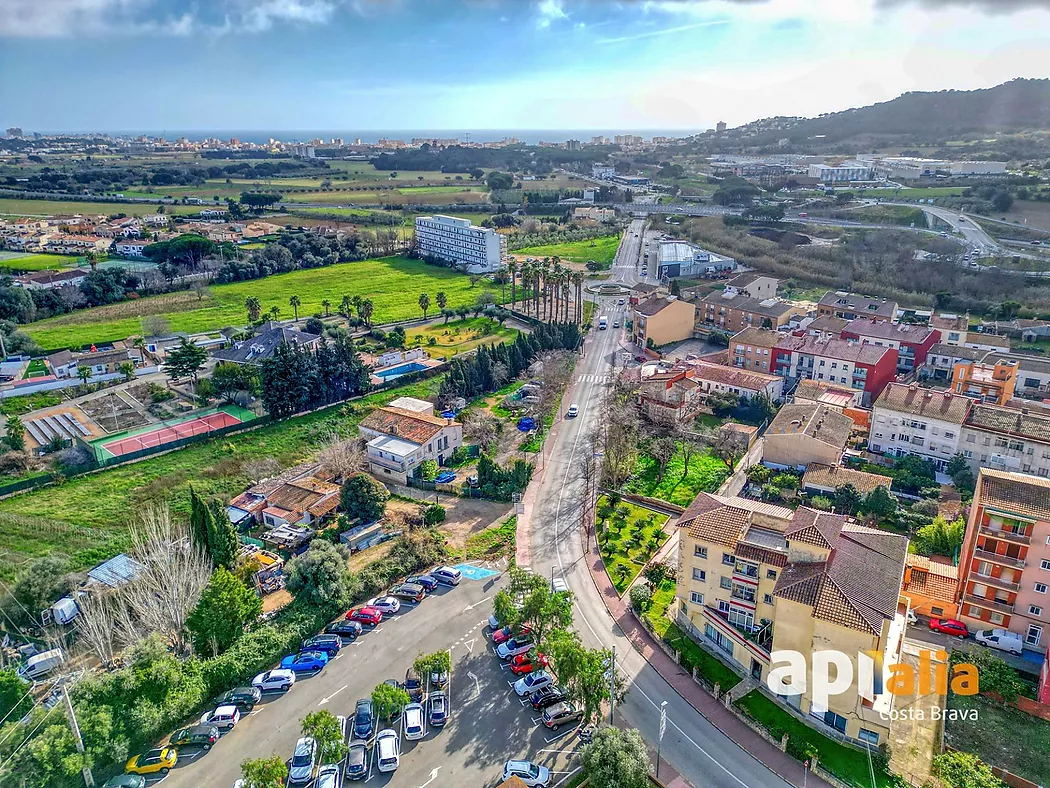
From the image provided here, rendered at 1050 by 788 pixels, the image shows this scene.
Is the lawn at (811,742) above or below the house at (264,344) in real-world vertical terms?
below

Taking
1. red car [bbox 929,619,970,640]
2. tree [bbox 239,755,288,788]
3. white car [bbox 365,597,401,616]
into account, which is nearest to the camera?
tree [bbox 239,755,288,788]

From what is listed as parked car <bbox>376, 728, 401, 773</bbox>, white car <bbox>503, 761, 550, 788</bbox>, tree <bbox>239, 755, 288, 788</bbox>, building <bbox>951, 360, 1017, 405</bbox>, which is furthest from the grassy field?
white car <bbox>503, 761, 550, 788</bbox>

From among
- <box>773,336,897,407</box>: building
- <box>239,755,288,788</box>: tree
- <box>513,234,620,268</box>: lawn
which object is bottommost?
<box>239,755,288,788</box>: tree

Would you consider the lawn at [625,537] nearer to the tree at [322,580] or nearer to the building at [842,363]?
the tree at [322,580]

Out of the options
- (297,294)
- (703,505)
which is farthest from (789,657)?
(297,294)

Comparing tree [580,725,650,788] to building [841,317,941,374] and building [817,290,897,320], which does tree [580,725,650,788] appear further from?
building [817,290,897,320]

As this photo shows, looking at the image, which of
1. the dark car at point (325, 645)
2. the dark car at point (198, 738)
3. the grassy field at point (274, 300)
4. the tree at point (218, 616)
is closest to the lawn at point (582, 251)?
the grassy field at point (274, 300)
